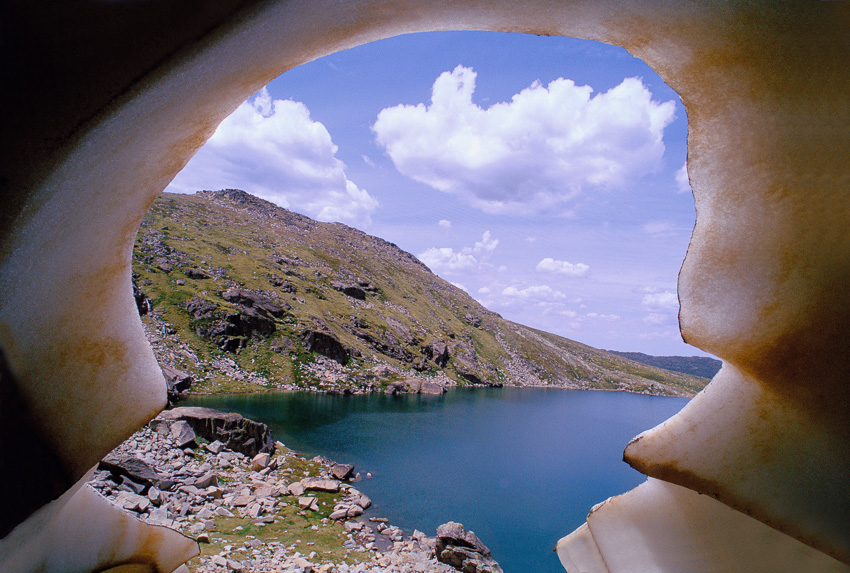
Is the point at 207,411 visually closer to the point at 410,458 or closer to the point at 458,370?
the point at 410,458

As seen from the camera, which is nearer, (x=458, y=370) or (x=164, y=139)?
(x=164, y=139)

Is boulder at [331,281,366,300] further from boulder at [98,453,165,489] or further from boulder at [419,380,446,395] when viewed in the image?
boulder at [98,453,165,489]

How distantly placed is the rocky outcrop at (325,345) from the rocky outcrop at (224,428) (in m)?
51.7

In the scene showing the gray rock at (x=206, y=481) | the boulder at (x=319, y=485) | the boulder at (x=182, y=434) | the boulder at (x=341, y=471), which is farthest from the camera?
the boulder at (x=341, y=471)

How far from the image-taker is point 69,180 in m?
2.32

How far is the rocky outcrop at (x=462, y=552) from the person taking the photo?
1761cm

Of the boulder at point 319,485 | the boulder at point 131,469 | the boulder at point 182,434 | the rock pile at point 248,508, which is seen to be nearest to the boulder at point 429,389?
the rock pile at point 248,508

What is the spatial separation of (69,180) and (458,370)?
11535 cm

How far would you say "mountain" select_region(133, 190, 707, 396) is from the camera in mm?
67688

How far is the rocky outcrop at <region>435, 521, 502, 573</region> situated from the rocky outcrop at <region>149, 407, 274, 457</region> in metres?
13.4

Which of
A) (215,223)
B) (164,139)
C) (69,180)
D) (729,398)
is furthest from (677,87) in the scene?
(215,223)

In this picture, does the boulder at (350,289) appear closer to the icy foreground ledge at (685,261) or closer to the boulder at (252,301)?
the boulder at (252,301)

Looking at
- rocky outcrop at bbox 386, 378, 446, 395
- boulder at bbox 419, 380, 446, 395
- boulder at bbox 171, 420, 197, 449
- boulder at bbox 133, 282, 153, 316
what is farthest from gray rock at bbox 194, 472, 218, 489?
boulder at bbox 419, 380, 446, 395

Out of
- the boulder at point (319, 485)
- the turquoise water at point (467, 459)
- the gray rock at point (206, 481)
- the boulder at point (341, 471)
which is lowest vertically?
the turquoise water at point (467, 459)
